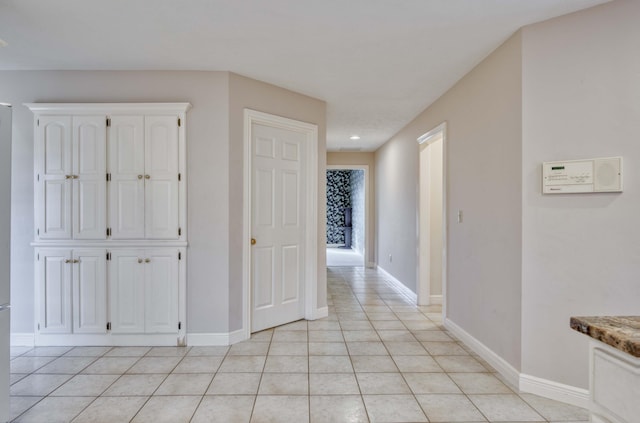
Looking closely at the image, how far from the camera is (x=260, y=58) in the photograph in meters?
2.84

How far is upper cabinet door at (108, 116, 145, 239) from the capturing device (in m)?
3.02

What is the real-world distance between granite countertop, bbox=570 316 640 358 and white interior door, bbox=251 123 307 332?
2.79 metres

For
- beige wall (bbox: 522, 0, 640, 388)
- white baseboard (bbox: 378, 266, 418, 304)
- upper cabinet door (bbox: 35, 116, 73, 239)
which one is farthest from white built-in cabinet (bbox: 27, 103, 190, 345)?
white baseboard (bbox: 378, 266, 418, 304)

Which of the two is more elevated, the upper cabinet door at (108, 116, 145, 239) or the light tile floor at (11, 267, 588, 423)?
the upper cabinet door at (108, 116, 145, 239)

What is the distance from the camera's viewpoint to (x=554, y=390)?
7.22ft

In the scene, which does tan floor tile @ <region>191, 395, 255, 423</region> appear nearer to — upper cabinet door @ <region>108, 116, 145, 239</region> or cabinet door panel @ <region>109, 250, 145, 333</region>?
cabinet door panel @ <region>109, 250, 145, 333</region>

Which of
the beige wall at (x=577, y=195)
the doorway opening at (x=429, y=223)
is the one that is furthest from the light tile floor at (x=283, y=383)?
the doorway opening at (x=429, y=223)

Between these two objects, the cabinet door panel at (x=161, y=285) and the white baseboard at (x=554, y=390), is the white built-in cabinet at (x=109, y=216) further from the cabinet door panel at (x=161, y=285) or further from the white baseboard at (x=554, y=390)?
the white baseboard at (x=554, y=390)

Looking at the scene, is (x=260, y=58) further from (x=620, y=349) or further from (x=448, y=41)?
(x=620, y=349)

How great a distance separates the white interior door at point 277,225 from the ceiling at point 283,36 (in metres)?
0.65

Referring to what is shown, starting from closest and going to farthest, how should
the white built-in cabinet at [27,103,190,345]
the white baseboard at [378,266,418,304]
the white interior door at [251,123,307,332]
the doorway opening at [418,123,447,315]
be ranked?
the white built-in cabinet at [27,103,190,345] < the white interior door at [251,123,307,332] < the doorway opening at [418,123,447,315] < the white baseboard at [378,266,418,304]

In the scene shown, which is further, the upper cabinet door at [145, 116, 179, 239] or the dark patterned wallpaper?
the dark patterned wallpaper

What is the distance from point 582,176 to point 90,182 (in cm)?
380

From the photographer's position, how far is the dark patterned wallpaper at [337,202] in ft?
39.1
